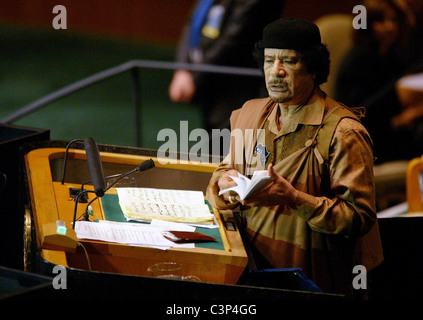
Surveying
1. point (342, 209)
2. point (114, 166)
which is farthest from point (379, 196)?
point (342, 209)

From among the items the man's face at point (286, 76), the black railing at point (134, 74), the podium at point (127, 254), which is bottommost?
the podium at point (127, 254)

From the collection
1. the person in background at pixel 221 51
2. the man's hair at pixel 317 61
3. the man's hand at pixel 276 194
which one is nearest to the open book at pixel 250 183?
the man's hand at pixel 276 194

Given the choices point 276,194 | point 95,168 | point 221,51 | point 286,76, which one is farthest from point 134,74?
point 276,194

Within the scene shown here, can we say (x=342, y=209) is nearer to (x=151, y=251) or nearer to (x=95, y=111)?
(x=151, y=251)

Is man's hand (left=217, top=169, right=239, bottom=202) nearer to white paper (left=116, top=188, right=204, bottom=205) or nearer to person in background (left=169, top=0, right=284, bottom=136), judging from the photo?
white paper (left=116, top=188, right=204, bottom=205)

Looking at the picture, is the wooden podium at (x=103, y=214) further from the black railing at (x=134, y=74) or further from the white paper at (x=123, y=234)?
the black railing at (x=134, y=74)

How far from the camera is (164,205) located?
3010mm

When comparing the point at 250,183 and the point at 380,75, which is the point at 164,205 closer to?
the point at 250,183

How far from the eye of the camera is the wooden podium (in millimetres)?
2533

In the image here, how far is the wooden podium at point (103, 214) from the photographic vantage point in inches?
99.7

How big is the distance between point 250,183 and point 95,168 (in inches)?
25.7

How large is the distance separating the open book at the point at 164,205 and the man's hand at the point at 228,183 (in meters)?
0.18

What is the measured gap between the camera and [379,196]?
18.9ft

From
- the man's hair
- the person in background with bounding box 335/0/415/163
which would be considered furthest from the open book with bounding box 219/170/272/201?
the person in background with bounding box 335/0/415/163
